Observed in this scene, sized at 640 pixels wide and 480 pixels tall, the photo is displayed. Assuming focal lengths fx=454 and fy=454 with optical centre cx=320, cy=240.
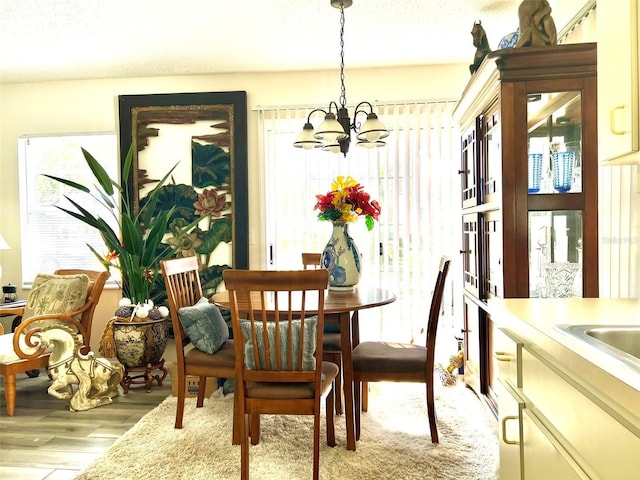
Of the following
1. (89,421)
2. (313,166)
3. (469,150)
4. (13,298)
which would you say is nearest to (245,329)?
(89,421)

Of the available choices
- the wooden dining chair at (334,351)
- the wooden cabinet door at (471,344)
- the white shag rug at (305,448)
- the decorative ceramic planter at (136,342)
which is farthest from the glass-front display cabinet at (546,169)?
the decorative ceramic planter at (136,342)

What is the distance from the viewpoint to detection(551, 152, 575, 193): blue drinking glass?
6.74 feet

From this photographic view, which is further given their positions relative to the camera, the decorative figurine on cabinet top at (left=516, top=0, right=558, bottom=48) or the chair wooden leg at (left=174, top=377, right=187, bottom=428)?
the chair wooden leg at (left=174, top=377, right=187, bottom=428)

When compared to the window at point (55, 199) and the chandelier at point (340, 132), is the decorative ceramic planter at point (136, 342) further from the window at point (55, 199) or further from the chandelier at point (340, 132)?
the chandelier at point (340, 132)

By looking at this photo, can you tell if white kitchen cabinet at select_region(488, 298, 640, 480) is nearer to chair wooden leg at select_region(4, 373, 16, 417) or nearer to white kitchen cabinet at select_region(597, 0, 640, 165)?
white kitchen cabinet at select_region(597, 0, 640, 165)

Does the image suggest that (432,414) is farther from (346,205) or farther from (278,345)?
(346,205)

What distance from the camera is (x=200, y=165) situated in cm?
394

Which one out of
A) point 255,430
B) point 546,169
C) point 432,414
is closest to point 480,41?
point 546,169

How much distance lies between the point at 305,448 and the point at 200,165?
2.54m

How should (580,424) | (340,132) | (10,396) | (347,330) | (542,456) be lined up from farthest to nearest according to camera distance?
(10,396) < (340,132) < (347,330) < (542,456) < (580,424)

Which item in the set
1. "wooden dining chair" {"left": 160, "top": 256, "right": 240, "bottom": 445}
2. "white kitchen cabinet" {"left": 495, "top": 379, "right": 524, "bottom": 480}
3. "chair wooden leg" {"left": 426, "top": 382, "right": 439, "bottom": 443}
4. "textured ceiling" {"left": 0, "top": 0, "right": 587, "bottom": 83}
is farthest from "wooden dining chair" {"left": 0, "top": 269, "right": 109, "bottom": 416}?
"white kitchen cabinet" {"left": 495, "top": 379, "right": 524, "bottom": 480}

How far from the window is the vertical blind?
1.56 m

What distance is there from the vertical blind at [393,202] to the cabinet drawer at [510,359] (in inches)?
88.2

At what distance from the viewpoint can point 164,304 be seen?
156 inches
